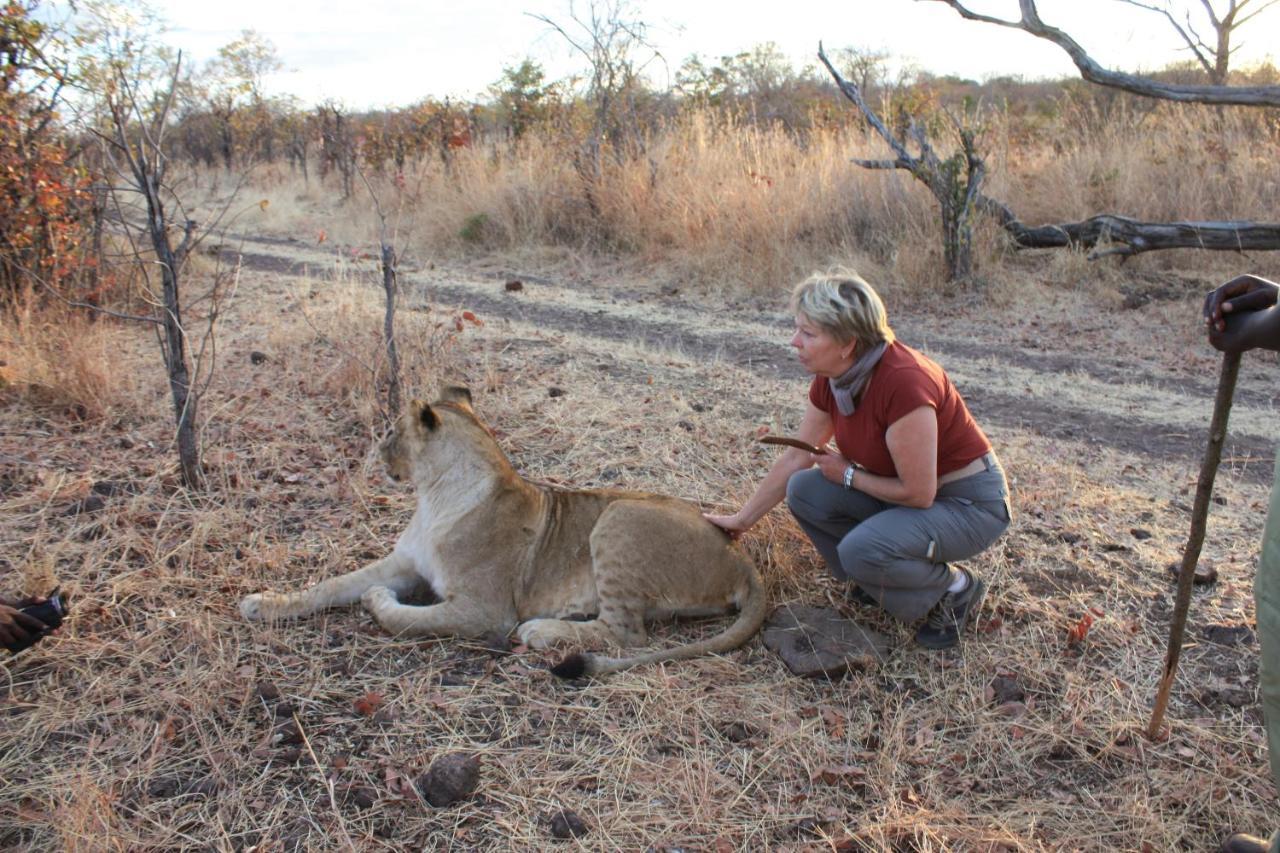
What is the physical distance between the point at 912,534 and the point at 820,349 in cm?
78

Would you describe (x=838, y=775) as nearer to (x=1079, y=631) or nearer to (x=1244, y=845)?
(x=1244, y=845)

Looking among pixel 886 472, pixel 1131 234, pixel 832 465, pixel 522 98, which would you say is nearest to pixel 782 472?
pixel 832 465

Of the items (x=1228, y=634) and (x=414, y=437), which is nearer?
(x=1228, y=634)

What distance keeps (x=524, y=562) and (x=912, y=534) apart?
1.56 metres

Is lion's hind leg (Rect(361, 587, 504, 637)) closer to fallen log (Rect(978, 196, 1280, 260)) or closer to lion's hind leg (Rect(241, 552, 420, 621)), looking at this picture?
lion's hind leg (Rect(241, 552, 420, 621))

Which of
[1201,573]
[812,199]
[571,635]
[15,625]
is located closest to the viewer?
[15,625]

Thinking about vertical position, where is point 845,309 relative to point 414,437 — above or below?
above

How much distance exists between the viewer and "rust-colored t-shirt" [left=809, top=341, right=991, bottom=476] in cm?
351

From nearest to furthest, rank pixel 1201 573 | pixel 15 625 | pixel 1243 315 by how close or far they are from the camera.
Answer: pixel 1243 315
pixel 15 625
pixel 1201 573

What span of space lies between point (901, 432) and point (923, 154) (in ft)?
24.3

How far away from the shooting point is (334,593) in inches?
163

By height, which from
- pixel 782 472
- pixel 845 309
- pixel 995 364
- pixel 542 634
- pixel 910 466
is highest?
pixel 845 309

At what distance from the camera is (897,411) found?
351 cm

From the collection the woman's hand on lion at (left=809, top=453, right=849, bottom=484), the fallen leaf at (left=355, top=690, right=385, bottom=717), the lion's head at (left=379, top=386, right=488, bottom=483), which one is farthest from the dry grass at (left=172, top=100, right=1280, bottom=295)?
the fallen leaf at (left=355, top=690, right=385, bottom=717)
